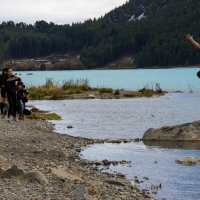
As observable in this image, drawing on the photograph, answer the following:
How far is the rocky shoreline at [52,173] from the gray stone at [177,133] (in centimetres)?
252

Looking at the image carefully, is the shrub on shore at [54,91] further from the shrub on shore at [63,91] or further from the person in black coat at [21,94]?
the person in black coat at [21,94]

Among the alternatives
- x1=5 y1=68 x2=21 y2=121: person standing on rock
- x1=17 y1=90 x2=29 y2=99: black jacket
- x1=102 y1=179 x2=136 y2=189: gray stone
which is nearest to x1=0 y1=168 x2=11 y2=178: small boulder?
x1=102 y1=179 x2=136 y2=189: gray stone

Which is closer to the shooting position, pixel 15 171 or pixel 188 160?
pixel 15 171

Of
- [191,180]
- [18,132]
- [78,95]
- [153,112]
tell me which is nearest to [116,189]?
[191,180]

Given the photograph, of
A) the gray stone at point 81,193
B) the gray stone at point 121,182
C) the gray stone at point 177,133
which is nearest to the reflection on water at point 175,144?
the gray stone at point 177,133

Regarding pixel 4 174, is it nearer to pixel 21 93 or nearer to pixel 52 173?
pixel 52 173

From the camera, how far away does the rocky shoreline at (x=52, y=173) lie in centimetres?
956

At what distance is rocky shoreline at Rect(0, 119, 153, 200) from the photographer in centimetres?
956

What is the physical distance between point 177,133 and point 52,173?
981cm

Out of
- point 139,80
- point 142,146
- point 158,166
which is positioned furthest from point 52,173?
point 139,80

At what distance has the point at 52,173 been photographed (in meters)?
11.4

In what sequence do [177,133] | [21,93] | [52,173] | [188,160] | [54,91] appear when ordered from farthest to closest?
[54,91]
[21,93]
[177,133]
[188,160]
[52,173]

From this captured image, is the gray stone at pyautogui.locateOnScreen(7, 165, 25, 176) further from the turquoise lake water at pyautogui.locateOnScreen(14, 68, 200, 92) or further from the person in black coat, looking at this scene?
the turquoise lake water at pyautogui.locateOnScreen(14, 68, 200, 92)

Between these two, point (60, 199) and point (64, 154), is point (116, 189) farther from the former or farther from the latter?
point (64, 154)
